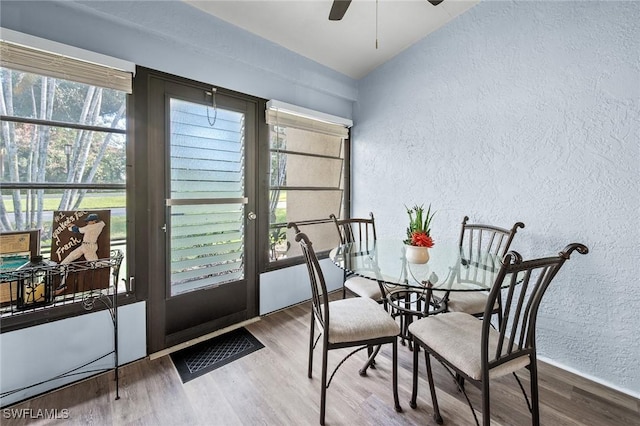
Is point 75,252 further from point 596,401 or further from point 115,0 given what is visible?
point 596,401

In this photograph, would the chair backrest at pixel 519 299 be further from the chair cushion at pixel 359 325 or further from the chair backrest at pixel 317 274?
the chair backrest at pixel 317 274

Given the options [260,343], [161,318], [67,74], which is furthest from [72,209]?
[260,343]

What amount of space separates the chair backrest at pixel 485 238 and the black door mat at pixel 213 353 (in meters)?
1.90

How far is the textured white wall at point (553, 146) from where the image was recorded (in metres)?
1.80

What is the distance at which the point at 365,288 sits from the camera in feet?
7.20

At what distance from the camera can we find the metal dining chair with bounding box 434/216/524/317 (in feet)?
6.22

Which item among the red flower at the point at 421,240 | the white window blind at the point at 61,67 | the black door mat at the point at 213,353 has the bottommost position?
the black door mat at the point at 213,353

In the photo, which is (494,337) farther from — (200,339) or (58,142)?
(58,142)

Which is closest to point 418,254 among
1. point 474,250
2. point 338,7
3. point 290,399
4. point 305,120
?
point 474,250

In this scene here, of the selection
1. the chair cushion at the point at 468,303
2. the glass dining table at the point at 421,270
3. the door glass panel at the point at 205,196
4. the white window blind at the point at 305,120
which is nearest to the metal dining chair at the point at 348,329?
the glass dining table at the point at 421,270

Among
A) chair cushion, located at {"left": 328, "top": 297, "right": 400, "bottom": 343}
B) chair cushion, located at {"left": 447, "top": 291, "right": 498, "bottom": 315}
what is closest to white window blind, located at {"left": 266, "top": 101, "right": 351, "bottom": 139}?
chair cushion, located at {"left": 328, "top": 297, "right": 400, "bottom": 343}

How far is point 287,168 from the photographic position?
2941 millimetres

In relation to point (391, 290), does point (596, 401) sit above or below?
below

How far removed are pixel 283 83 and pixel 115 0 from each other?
140cm
